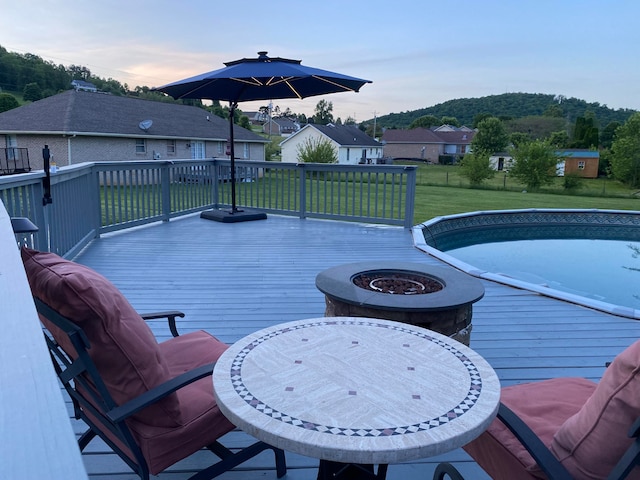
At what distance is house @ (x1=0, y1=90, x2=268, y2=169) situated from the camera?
19.2 metres

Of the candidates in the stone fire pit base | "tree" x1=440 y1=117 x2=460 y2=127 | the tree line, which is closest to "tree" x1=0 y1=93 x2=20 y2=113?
the tree line

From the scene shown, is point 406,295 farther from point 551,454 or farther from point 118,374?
point 118,374

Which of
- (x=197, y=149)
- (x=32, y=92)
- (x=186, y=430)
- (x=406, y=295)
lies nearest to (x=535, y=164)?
(x=197, y=149)

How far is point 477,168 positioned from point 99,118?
61.5ft

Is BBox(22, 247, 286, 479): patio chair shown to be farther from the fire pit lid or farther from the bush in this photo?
the bush

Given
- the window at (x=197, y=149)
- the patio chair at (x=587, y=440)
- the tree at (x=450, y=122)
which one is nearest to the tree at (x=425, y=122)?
the tree at (x=450, y=122)

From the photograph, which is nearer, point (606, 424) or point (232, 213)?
point (606, 424)

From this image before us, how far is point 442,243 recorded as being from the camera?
933cm

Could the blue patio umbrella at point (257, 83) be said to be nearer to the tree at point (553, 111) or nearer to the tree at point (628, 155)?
the tree at point (628, 155)

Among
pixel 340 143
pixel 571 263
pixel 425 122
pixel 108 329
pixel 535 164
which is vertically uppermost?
pixel 425 122

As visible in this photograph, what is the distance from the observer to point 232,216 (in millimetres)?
7586

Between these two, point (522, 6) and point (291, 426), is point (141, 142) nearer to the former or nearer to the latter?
point (522, 6)

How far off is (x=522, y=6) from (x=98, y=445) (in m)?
14.6

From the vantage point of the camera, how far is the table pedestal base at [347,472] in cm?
151
